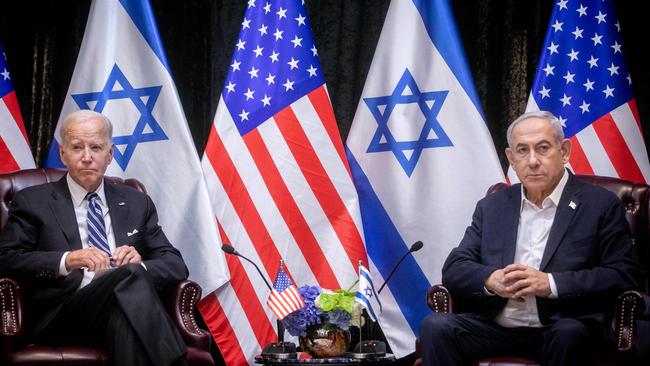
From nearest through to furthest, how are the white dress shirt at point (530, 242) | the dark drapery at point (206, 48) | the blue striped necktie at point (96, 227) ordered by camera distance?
the white dress shirt at point (530, 242), the blue striped necktie at point (96, 227), the dark drapery at point (206, 48)

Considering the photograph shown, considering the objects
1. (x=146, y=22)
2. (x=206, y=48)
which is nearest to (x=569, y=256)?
(x=146, y=22)

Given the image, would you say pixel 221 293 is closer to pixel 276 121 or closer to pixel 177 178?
pixel 177 178

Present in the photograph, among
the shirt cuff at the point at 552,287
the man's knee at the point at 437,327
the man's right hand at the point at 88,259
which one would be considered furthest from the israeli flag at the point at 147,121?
the shirt cuff at the point at 552,287

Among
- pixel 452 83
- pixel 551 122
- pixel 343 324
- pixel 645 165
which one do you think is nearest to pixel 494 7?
pixel 452 83

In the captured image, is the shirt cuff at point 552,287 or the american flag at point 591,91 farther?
the american flag at point 591,91

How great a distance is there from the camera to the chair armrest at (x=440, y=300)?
3760 millimetres

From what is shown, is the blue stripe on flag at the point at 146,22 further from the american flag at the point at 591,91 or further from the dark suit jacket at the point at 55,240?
the american flag at the point at 591,91

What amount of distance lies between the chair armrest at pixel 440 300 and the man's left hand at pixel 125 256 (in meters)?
1.23

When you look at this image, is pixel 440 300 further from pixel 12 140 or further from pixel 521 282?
pixel 12 140

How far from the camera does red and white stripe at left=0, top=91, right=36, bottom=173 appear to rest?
15.5 ft

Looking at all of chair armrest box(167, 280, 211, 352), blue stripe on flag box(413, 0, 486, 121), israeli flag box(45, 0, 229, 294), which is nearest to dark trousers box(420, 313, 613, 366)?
chair armrest box(167, 280, 211, 352)

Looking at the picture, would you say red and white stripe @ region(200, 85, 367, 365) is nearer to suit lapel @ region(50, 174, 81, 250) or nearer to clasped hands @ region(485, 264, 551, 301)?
suit lapel @ region(50, 174, 81, 250)

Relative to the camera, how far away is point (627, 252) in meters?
3.49

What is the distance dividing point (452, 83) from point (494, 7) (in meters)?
0.77
